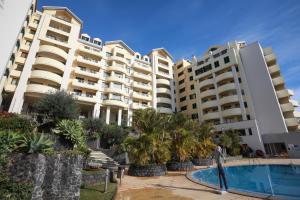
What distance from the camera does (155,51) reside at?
55.1 meters

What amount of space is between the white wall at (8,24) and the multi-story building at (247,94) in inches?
1578

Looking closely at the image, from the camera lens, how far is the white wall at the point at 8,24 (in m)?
17.2

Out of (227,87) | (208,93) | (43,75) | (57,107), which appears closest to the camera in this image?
(57,107)

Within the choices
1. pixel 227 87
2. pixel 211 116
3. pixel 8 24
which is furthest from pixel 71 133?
pixel 227 87

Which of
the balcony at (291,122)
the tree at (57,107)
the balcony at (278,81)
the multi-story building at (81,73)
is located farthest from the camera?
the balcony at (278,81)

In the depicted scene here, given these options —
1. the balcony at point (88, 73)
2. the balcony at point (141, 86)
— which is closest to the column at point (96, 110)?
the balcony at point (88, 73)

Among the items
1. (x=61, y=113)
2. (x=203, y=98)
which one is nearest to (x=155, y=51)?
(x=203, y=98)

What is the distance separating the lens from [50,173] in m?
8.22

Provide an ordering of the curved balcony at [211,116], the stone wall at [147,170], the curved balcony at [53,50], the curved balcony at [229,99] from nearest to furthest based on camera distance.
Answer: the stone wall at [147,170], the curved balcony at [53,50], the curved balcony at [229,99], the curved balcony at [211,116]

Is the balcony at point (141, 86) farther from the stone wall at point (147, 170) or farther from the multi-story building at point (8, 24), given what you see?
the stone wall at point (147, 170)

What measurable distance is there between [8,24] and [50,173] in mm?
19052

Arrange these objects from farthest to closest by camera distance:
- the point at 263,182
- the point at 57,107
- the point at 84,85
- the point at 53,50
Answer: the point at 84,85, the point at 53,50, the point at 57,107, the point at 263,182

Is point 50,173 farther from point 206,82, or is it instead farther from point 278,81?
point 278,81

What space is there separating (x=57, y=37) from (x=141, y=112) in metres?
31.8
